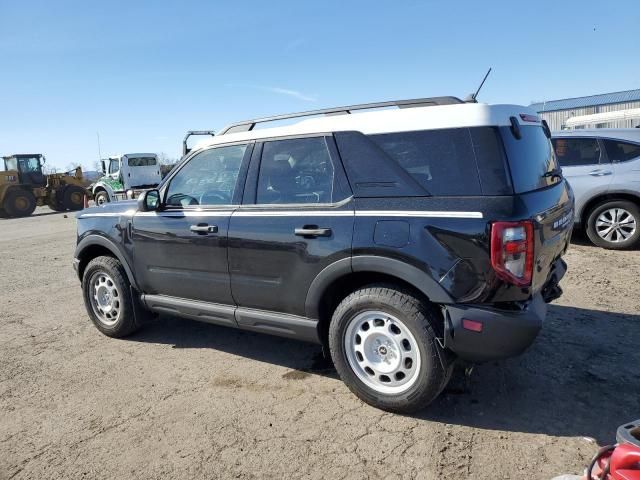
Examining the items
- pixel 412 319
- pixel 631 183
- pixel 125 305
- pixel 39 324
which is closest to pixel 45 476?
pixel 125 305

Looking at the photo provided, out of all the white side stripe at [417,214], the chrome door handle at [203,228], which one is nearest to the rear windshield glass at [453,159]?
the white side stripe at [417,214]

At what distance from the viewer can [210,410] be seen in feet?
10.6

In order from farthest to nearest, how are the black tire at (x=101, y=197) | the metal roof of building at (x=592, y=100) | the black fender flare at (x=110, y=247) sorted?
the metal roof of building at (x=592, y=100) → the black tire at (x=101, y=197) → the black fender flare at (x=110, y=247)

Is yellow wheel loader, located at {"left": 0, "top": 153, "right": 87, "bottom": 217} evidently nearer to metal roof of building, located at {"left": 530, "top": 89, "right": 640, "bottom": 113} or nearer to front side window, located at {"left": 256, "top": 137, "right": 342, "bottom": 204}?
front side window, located at {"left": 256, "top": 137, "right": 342, "bottom": 204}

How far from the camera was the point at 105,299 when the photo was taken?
473cm

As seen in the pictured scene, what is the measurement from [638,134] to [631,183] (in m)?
0.80

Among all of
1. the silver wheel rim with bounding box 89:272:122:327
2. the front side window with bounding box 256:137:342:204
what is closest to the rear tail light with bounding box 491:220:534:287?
the front side window with bounding box 256:137:342:204

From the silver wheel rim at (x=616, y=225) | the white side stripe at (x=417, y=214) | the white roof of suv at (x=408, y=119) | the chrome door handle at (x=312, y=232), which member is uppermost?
the white roof of suv at (x=408, y=119)

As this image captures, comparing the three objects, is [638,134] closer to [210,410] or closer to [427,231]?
[427,231]

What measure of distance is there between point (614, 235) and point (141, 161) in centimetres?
2055

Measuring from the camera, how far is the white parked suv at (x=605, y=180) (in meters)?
6.75

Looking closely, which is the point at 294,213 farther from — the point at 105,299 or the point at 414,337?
the point at 105,299

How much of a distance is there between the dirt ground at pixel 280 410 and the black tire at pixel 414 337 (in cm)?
14

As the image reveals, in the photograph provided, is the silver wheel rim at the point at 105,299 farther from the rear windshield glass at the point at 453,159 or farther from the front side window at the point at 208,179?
the rear windshield glass at the point at 453,159
